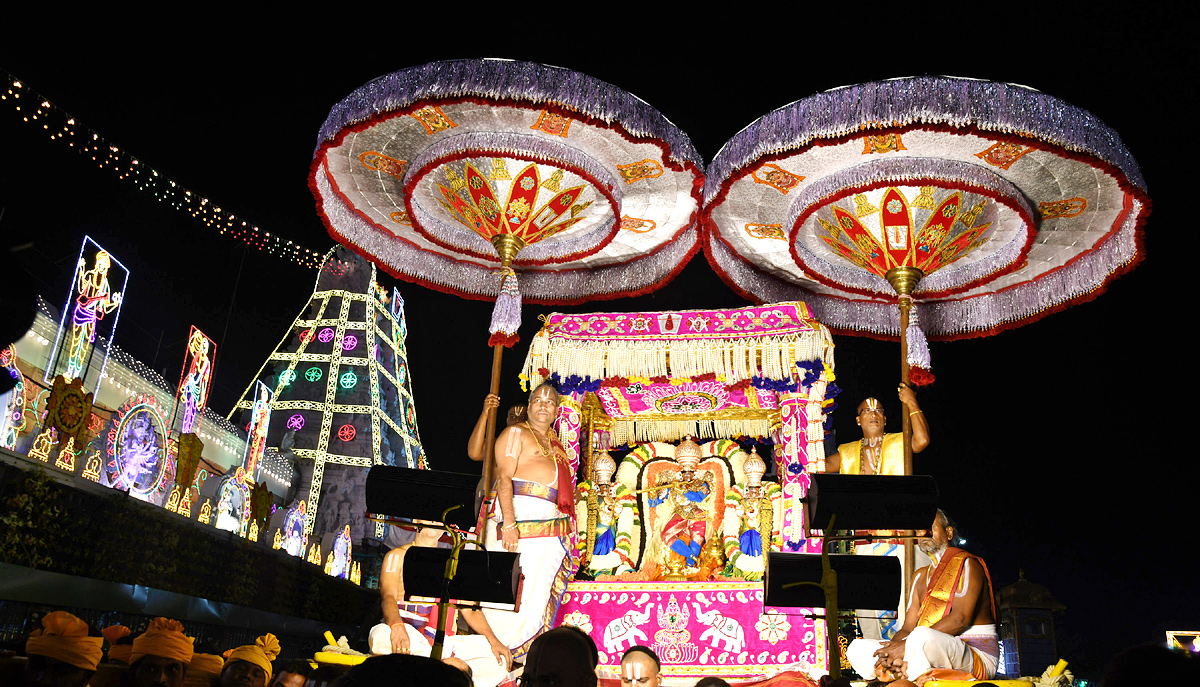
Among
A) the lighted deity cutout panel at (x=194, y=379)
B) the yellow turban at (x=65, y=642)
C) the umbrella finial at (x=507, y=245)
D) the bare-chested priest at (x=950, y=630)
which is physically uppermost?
the lighted deity cutout panel at (x=194, y=379)

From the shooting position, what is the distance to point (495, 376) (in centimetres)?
714

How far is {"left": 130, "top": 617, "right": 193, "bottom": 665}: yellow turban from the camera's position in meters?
3.64

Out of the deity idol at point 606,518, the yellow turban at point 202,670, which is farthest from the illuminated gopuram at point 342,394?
the yellow turban at point 202,670

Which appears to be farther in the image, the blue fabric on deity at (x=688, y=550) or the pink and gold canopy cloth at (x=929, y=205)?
the blue fabric on deity at (x=688, y=550)

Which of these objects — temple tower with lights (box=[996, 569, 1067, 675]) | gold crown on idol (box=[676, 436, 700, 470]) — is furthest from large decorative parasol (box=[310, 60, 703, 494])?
temple tower with lights (box=[996, 569, 1067, 675])

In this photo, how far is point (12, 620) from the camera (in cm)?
790

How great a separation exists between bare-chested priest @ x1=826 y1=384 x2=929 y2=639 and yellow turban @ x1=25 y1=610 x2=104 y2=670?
519 cm

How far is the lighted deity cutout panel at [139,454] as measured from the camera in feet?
44.8

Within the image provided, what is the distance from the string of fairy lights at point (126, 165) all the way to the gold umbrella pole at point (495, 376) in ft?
18.2

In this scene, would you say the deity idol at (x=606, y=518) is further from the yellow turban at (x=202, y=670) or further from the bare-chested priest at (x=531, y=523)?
the yellow turban at (x=202, y=670)

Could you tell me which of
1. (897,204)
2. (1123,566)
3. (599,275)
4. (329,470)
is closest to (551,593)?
(599,275)

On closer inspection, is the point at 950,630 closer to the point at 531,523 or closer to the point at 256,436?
the point at 531,523

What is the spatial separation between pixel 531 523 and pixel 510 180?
294cm

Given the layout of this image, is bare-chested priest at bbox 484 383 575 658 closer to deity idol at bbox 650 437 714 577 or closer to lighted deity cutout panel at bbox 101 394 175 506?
deity idol at bbox 650 437 714 577
